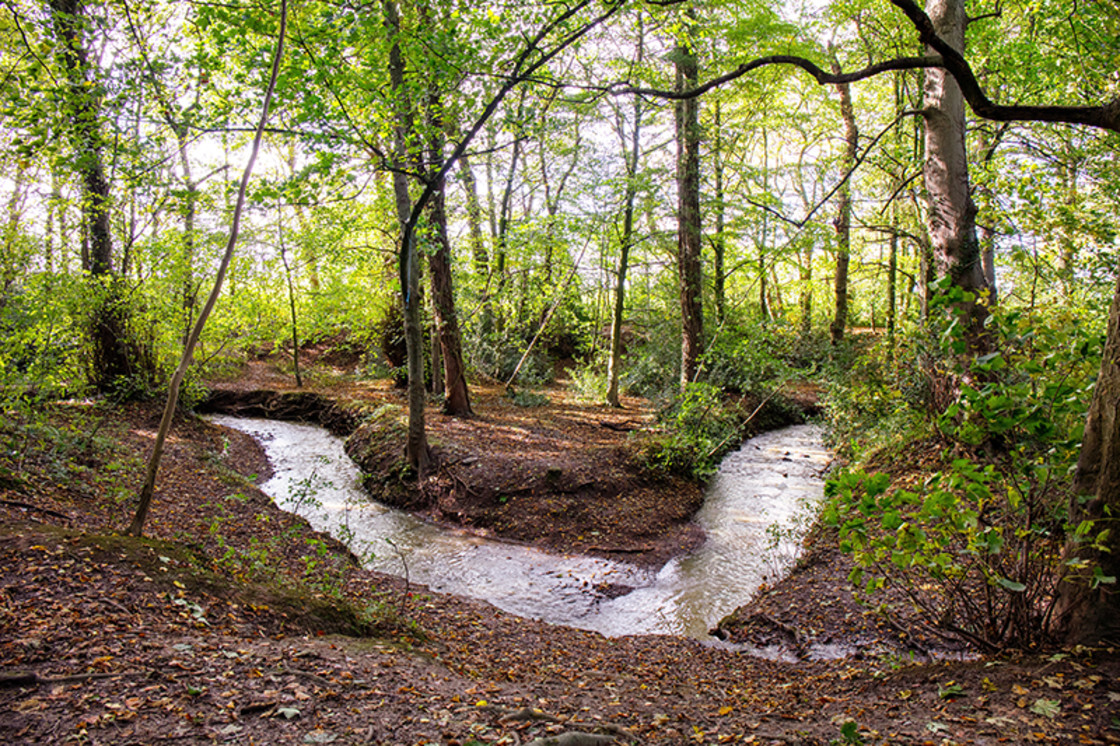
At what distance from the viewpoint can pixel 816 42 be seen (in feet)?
42.3

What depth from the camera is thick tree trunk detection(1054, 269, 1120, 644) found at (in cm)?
258

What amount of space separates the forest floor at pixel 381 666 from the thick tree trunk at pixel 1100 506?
148mm

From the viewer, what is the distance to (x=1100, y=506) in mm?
2602

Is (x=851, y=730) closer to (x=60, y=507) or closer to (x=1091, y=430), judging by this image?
(x=1091, y=430)

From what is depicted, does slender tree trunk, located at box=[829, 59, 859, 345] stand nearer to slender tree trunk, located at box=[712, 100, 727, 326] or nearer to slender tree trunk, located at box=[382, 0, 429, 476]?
slender tree trunk, located at box=[712, 100, 727, 326]

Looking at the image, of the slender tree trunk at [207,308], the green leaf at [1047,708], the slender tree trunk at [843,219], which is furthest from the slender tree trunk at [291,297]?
the green leaf at [1047,708]

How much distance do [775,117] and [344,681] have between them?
685 inches

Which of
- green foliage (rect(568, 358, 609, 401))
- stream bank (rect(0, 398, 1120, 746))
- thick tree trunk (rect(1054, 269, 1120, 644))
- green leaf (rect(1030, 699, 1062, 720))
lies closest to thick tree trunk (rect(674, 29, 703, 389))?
green foliage (rect(568, 358, 609, 401))

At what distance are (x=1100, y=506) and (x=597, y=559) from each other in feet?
17.8

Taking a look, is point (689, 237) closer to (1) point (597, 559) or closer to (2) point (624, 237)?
(2) point (624, 237)

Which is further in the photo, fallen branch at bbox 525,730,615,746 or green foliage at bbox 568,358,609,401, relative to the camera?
green foliage at bbox 568,358,609,401

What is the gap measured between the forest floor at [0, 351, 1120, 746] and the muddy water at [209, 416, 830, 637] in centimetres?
64

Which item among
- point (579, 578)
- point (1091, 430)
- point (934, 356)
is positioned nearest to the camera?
point (1091, 430)

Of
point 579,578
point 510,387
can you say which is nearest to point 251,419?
point 510,387
